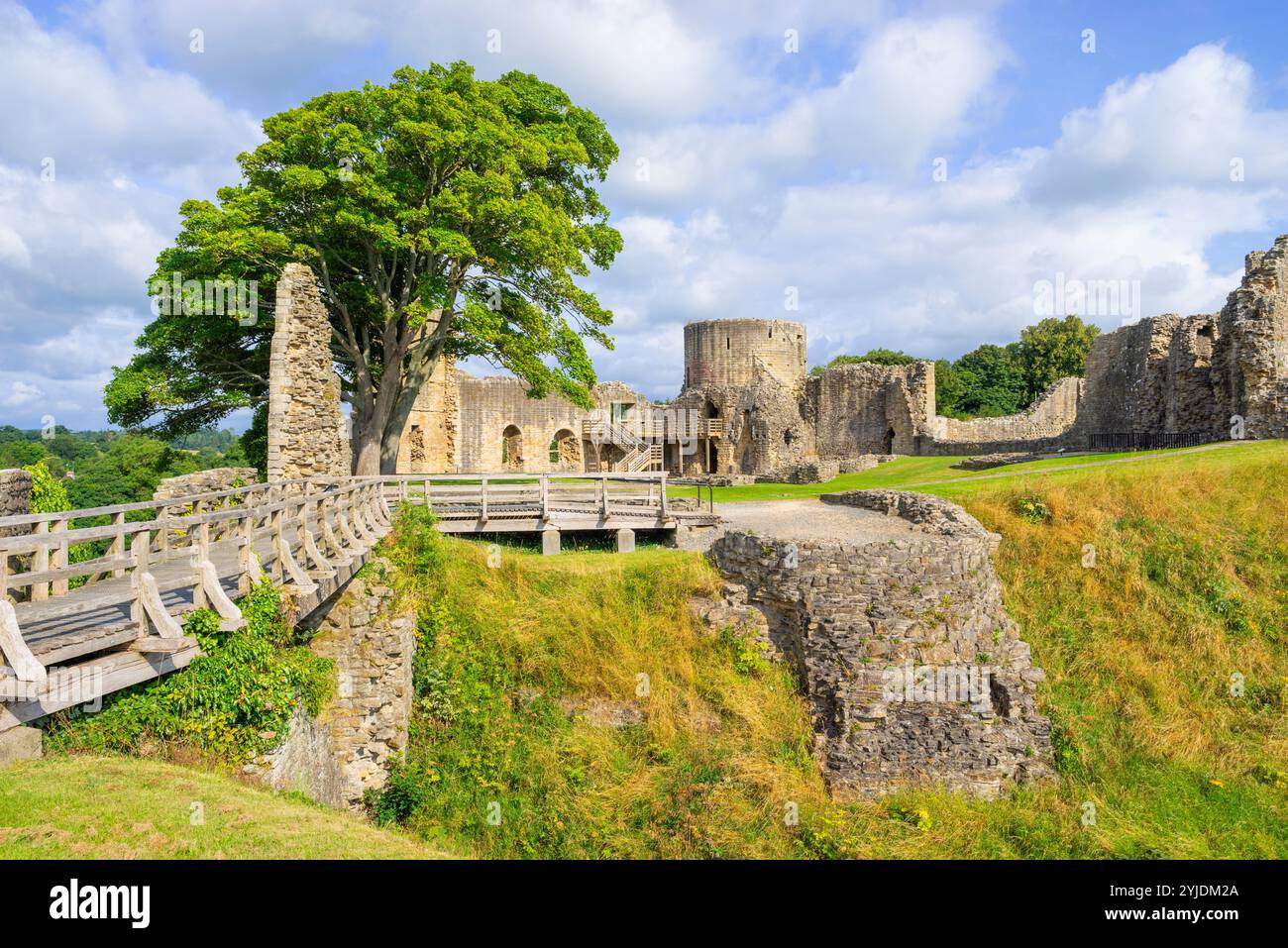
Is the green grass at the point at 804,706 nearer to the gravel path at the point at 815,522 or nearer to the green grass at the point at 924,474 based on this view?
the gravel path at the point at 815,522

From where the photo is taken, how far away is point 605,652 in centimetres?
1267

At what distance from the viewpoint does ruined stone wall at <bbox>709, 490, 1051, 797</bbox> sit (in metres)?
10.6

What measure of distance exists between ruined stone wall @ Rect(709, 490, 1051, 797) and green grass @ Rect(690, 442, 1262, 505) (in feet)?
21.3

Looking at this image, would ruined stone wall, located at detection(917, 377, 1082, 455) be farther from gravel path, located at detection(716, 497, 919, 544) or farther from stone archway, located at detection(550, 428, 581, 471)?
gravel path, located at detection(716, 497, 919, 544)

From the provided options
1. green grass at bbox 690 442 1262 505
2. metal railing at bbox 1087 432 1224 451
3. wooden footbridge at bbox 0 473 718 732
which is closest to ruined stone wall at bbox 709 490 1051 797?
green grass at bbox 690 442 1262 505

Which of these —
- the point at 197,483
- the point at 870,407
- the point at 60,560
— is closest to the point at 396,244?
the point at 197,483

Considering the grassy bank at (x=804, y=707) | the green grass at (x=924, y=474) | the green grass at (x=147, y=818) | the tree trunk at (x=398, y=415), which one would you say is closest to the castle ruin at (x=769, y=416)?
the green grass at (x=924, y=474)

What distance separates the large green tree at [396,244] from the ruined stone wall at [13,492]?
400 inches

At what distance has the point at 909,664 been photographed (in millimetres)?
10898

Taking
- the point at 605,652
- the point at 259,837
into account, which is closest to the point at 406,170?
the point at 605,652

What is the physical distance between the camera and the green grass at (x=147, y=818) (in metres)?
4.60

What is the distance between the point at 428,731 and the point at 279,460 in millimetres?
7063

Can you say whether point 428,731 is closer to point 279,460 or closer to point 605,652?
point 605,652

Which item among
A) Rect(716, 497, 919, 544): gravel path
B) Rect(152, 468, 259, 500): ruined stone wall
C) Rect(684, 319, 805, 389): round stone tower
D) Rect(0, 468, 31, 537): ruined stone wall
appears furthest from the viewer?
Rect(684, 319, 805, 389): round stone tower
